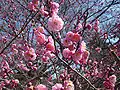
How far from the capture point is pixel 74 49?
9.61 feet

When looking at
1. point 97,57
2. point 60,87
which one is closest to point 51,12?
point 60,87

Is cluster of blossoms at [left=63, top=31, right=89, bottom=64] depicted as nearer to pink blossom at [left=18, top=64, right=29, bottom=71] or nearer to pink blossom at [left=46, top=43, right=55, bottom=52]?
pink blossom at [left=46, top=43, right=55, bottom=52]

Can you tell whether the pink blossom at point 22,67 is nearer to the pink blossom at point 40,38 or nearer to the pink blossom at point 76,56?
the pink blossom at point 40,38

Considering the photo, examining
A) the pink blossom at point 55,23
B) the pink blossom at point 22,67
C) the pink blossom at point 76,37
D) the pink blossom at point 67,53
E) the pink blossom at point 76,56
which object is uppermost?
the pink blossom at point 22,67

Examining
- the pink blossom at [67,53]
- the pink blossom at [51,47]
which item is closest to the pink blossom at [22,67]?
the pink blossom at [67,53]

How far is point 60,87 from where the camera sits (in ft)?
8.47

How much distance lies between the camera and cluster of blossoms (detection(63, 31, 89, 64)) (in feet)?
9.12

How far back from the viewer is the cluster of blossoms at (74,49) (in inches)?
109

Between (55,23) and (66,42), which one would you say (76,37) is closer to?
(66,42)

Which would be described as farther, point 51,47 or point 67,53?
point 67,53

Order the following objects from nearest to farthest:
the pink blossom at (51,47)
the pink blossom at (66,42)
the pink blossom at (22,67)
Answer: the pink blossom at (51,47), the pink blossom at (66,42), the pink blossom at (22,67)

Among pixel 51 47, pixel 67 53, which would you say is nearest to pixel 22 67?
pixel 67 53

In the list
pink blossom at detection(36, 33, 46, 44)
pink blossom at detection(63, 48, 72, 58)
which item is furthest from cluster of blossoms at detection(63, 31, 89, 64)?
pink blossom at detection(36, 33, 46, 44)

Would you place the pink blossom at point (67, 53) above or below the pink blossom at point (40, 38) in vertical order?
below
